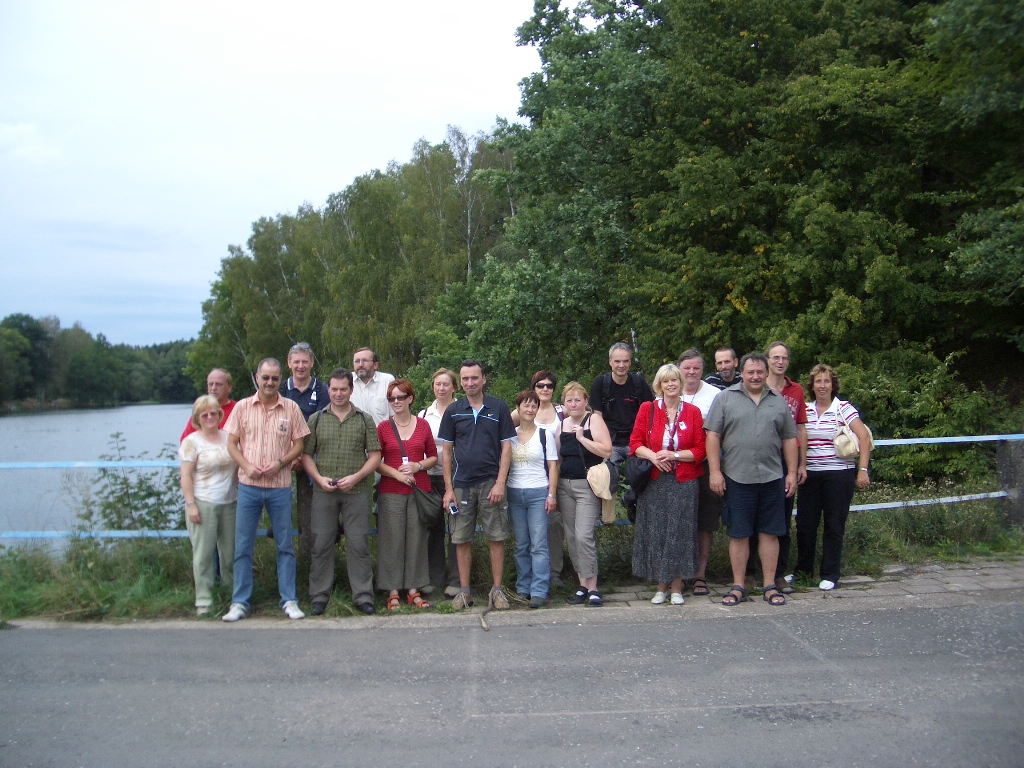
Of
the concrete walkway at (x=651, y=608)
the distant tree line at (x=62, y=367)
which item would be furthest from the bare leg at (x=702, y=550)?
the distant tree line at (x=62, y=367)

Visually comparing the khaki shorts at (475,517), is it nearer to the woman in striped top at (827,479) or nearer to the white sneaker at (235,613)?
the white sneaker at (235,613)

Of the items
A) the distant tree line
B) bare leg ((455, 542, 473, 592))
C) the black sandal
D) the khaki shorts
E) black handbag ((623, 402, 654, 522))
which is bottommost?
the black sandal

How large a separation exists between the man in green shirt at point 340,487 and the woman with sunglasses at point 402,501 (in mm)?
115

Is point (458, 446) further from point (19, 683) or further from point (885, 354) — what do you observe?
point (885, 354)

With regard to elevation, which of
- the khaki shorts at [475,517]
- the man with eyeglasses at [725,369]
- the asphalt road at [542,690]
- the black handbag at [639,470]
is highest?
the man with eyeglasses at [725,369]

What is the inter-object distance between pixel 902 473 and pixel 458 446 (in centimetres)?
816

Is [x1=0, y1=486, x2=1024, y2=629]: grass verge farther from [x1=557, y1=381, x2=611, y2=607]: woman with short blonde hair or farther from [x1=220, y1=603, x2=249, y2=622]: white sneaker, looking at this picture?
[x1=557, y1=381, x2=611, y2=607]: woman with short blonde hair

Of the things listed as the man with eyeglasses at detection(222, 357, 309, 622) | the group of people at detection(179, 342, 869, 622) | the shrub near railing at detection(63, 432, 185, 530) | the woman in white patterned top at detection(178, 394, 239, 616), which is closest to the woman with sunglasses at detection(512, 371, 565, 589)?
the group of people at detection(179, 342, 869, 622)

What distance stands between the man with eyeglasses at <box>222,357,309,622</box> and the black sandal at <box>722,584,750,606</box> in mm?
3178

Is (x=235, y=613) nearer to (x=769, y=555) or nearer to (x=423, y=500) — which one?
(x=423, y=500)

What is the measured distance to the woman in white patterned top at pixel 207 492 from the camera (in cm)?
601

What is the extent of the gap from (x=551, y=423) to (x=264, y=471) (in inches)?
87.9

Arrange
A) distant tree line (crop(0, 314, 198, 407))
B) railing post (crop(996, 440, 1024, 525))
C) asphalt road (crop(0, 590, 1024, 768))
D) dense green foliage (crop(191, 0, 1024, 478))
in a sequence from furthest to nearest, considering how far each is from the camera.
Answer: distant tree line (crop(0, 314, 198, 407)) → dense green foliage (crop(191, 0, 1024, 478)) → railing post (crop(996, 440, 1024, 525)) → asphalt road (crop(0, 590, 1024, 768))

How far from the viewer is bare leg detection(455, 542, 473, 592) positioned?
617 centimetres
